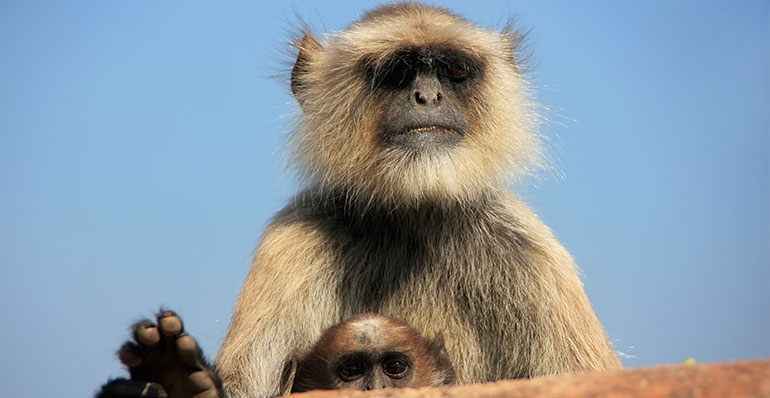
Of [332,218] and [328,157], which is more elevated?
[328,157]

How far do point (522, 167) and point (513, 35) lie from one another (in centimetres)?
149

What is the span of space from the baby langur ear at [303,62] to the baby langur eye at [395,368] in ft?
8.24

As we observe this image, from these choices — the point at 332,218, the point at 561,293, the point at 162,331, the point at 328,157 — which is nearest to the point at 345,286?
the point at 332,218

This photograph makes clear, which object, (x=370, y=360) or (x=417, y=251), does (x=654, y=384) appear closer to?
(x=370, y=360)

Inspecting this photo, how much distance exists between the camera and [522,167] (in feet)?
20.4

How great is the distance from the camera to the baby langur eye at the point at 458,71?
19.0 ft

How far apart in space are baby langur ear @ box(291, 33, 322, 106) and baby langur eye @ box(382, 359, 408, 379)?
2.51 m

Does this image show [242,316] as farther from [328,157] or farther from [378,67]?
[378,67]

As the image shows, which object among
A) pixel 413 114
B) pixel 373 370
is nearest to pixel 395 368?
pixel 373 370

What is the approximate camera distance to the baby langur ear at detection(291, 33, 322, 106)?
21.8 feet

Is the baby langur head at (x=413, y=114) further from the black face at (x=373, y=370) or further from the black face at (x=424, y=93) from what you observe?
the black face at (x=373, y=370)

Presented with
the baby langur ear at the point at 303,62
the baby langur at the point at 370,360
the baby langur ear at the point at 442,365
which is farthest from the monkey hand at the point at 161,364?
the baby langur ear at the point at 303,62

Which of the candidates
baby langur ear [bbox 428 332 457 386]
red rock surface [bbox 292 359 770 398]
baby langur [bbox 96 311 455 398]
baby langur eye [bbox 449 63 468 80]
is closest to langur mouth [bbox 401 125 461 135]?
baby langur eye [bbox 449 63 468 80]

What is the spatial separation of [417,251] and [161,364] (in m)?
2.17
